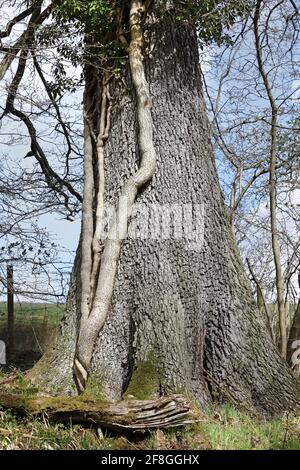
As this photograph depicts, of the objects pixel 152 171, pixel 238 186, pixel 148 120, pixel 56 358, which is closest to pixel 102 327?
pixel 56 358

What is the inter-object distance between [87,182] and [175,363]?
1.69 m

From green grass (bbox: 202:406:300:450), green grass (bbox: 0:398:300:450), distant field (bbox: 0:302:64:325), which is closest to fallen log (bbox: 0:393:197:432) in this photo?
green grass (bbox: 0:398:300:450)

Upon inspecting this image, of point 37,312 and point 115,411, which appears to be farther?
point 37,312

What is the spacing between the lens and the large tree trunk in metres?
3.96

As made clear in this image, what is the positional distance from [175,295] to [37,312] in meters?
4.11

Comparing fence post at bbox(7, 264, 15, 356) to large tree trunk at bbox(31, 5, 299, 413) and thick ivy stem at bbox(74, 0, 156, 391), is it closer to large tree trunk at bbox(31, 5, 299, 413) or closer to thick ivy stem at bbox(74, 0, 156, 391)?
large tree trunk at bbox(31, 5, 299, 413)

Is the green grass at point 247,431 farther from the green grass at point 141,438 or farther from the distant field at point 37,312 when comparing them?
the distant field at point 37,312

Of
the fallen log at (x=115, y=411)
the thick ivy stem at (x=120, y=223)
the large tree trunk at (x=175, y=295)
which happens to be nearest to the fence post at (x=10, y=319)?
the large tree trunk at (x=175, y=295)

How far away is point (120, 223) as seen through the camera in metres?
4.25

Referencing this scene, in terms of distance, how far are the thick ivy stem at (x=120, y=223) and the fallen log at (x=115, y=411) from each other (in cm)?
50

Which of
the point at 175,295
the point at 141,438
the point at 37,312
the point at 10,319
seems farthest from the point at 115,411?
the point at 10,319

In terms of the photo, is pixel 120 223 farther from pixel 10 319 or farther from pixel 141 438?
pixel 10 319

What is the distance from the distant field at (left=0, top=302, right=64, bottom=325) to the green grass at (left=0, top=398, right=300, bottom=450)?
3.73 m
